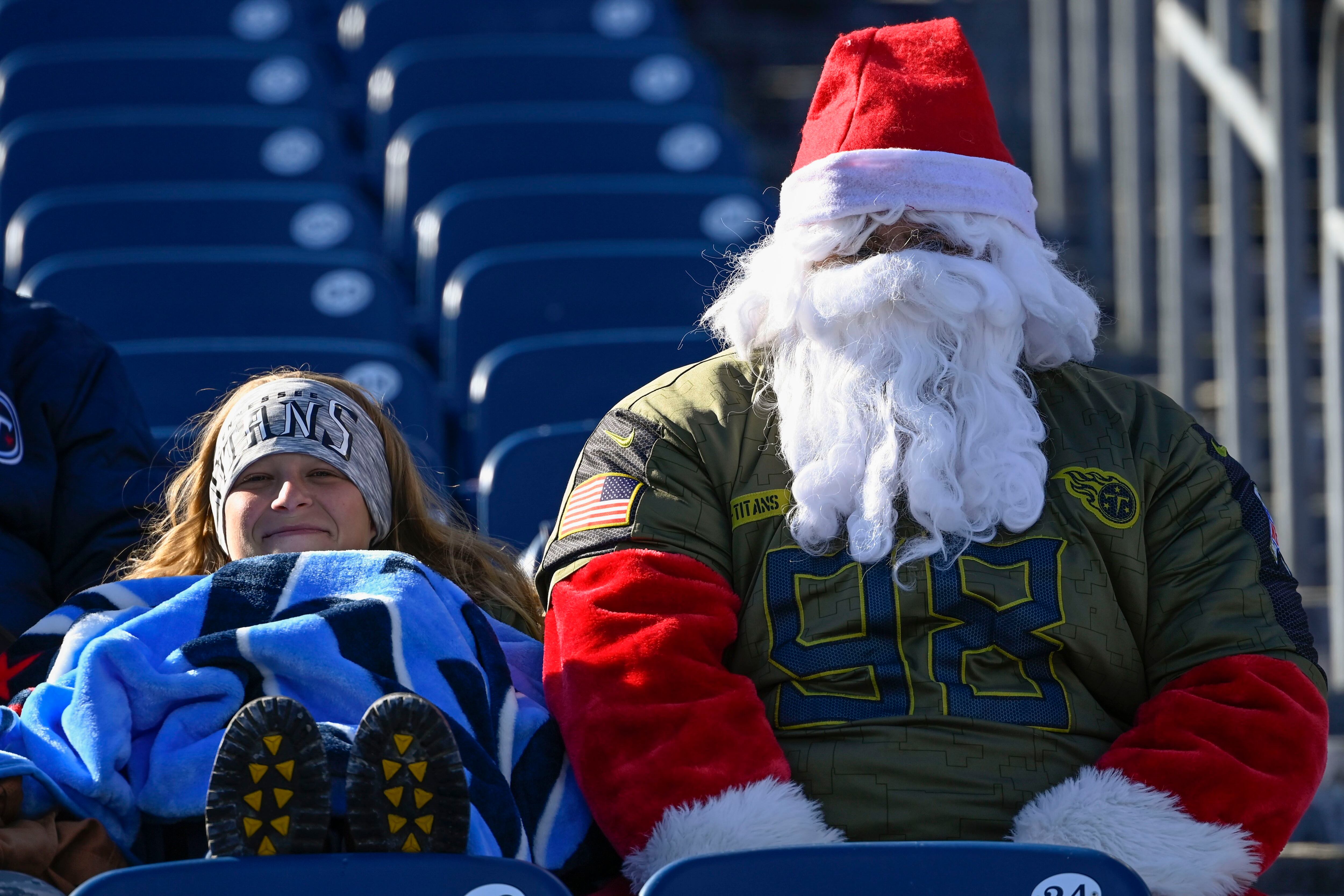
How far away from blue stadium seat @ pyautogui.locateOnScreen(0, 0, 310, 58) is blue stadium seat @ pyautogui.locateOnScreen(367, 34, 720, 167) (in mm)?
382

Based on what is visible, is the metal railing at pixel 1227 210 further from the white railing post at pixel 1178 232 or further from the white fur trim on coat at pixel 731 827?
the white fur trim on coat at pixel 731 827

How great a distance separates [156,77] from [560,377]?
1.79 meters

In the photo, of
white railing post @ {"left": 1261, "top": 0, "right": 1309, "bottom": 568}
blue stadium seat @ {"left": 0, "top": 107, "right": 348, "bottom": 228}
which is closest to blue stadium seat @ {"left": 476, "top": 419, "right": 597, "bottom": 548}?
blue stadium seat @ {"left": 0, "top": 107, "right": 348, "bottom": 228}

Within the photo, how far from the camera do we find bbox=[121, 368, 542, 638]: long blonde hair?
2.13 meters

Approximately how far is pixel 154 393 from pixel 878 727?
1593 millimetres

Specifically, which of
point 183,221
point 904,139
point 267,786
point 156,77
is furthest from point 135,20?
point 267,786

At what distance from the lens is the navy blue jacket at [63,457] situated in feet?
7.21

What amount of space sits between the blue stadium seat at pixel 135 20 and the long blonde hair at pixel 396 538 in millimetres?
2317

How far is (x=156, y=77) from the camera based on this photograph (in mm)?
3973

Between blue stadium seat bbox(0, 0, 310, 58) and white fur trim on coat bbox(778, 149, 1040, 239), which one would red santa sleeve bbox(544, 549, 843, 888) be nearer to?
white fur trim on coat bbox(778, 149, 1040, 239)

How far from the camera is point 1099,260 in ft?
15.4

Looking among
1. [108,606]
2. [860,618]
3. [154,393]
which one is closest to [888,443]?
[860,618]

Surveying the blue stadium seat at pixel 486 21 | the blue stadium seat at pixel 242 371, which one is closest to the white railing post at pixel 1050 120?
the blue stadium seat at pixel 486 21

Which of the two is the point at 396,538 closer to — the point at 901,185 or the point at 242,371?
the point at 242,371
